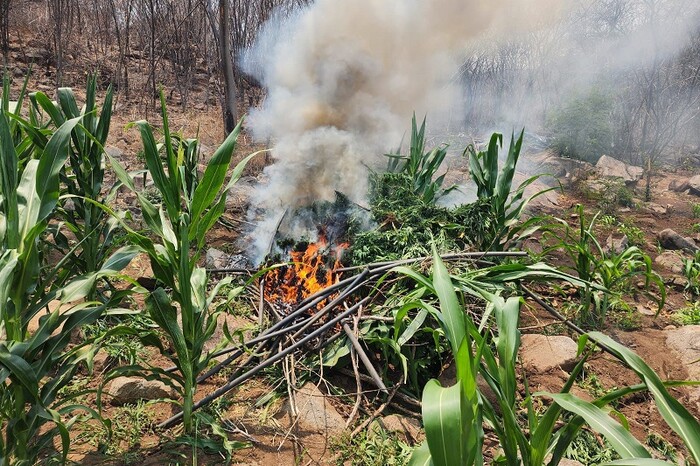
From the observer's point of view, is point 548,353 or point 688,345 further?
point 688,345

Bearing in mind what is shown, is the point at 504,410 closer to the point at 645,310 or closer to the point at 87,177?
the point at 87,177

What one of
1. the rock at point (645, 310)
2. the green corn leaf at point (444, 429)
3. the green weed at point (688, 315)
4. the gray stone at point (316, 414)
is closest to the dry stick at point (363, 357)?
the gray stone at point (316, 414)

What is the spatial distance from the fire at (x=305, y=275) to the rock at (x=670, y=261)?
4.36m

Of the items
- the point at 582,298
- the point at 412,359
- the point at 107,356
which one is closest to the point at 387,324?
the point at 412,359

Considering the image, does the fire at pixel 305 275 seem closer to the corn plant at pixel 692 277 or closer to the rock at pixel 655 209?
the corn plant at pixel 692 277

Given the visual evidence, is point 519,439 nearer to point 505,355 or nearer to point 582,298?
point 505,355

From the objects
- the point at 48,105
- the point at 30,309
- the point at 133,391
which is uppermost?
the point at 48,105

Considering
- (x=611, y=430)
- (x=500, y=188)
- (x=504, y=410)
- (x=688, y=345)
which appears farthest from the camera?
(x=500, y=188)

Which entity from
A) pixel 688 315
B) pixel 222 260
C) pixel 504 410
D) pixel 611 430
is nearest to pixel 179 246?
pixel 504 410

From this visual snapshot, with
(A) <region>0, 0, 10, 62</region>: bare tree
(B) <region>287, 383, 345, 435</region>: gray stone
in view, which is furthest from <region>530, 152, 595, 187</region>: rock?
(A) <region>0, 0, 10, 62</region>: bare tree

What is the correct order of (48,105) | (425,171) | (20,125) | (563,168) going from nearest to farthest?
(20,125) → (48,105) → (425,171) → (563,168)

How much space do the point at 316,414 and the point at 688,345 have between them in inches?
115

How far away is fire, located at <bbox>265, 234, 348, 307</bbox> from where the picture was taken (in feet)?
11.0

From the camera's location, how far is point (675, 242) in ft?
20.5
